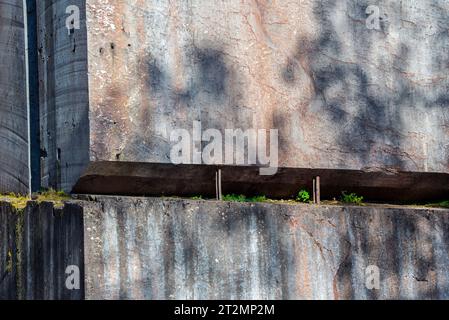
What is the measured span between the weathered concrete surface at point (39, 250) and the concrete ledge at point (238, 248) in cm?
1

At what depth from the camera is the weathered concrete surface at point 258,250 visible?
6922 mm

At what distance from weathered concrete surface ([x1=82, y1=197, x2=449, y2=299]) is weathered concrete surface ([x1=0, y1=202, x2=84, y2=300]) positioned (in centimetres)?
14

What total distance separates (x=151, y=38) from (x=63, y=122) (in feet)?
2.32

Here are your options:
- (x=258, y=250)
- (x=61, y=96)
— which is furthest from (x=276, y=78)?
(x=61, y=96)

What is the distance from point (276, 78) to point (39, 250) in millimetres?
1782

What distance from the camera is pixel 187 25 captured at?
7543 mm

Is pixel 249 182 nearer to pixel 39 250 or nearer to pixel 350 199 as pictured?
pixel 350 199

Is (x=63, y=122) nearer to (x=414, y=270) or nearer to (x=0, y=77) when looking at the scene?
(x=0, y=77)

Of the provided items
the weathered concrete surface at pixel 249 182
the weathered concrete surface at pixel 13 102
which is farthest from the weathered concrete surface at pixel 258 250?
the weathered concrete surface at pixel 13 102

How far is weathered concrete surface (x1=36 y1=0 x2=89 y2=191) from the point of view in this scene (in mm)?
7230

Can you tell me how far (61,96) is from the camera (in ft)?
24.4

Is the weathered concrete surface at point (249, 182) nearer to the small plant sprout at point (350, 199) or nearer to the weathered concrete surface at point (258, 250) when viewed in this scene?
the small plant sprout at point (350, 199)

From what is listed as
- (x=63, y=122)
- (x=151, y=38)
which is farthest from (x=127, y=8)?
(x=63, y=122)

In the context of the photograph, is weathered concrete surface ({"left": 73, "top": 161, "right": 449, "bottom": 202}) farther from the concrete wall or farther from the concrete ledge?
the concrete ledge
